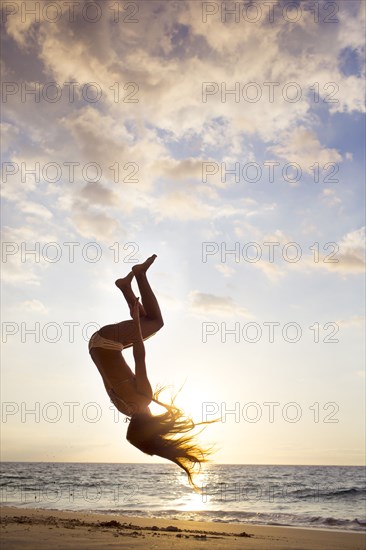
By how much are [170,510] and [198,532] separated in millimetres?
8034

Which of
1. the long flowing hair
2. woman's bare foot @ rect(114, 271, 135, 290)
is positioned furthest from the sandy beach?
woman's bare foot @ rect(114, 271, 135, 290)

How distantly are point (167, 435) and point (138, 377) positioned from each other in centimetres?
88

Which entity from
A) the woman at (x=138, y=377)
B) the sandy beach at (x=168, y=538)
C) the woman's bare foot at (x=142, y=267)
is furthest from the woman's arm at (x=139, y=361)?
the sandy beach at (x=168, y=538)

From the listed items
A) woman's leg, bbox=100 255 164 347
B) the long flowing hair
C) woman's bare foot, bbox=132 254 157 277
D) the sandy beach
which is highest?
woman's bare foot, bbox=132 254 157 277

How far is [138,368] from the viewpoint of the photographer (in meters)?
5.76

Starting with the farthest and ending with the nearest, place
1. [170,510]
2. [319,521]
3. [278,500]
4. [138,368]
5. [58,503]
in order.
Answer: [278,500], [58,503], [170,510], [319,521], [138,368]

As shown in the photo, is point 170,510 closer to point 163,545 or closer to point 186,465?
point 163,545

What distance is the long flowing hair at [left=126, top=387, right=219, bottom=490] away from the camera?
607cm

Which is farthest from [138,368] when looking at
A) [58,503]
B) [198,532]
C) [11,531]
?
[58,503]

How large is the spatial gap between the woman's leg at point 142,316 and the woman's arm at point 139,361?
0.09 metres

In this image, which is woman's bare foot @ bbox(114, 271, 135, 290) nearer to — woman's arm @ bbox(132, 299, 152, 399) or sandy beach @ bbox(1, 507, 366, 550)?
woman's arm @ bbox(132, 299, 152, 399)

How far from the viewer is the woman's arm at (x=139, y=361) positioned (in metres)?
5.77

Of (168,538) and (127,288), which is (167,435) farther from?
(168,538)

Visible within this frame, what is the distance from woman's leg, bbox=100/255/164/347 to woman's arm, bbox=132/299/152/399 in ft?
0.29
